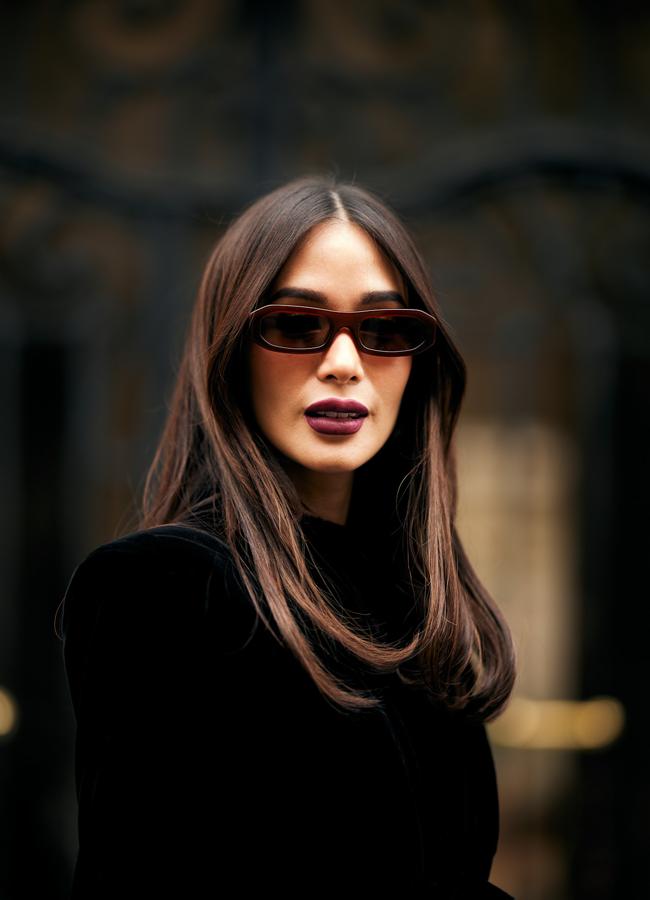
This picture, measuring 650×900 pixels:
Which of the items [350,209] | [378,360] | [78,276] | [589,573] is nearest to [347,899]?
[378,360]

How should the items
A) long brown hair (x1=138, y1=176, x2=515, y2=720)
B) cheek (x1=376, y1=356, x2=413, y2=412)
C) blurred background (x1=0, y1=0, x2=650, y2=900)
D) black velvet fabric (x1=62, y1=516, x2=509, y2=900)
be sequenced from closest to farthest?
black velvet fabric (x1=62, y1=516, x2=509, y2=900) → long brown hair (x1=138, y1=176, x2=515, y2=720) → cheek (x1=376, y1=356, x2=413, y2=412) → blurred background (x1=0, y1=0, x2=650, y2=900)

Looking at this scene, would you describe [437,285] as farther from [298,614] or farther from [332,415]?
[298,614]

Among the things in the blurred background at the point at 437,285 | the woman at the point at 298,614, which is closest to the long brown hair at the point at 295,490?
the woman at the point at 298,614

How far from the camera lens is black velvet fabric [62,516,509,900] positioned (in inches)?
46.2

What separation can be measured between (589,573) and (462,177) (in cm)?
143

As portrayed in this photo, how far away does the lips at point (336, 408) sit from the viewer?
4.57 feet

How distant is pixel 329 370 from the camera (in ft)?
4.53

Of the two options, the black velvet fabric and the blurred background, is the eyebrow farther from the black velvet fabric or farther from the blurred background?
the blurred background

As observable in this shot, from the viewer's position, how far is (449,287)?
3.78 m

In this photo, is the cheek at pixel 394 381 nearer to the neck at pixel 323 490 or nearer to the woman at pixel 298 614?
the woman at pixel 298 614

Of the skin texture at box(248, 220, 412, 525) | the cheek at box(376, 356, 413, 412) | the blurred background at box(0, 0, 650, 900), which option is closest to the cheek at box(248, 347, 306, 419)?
the skin texture at box(248, 220, 412, 525)

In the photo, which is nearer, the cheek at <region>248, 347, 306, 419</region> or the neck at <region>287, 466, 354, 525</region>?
the cheek at <region>248, 347, 306, 419</region>

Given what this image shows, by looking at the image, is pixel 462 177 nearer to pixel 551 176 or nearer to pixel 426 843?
pixel 551 176

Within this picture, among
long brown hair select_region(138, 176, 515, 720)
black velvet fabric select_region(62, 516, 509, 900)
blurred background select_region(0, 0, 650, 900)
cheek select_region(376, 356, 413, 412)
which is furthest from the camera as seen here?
blurred background select_region(0, 0, 650, 900)
